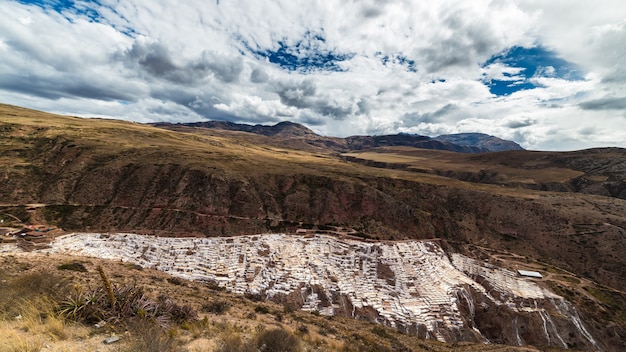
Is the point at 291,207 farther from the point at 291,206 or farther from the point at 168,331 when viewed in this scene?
the point at 168,331

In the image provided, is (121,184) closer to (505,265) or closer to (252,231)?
(252,231)

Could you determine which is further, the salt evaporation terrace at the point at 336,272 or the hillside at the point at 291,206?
the hillside at the point at 291,206

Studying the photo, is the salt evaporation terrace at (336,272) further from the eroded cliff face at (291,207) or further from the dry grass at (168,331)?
the dry grass at (168,331)

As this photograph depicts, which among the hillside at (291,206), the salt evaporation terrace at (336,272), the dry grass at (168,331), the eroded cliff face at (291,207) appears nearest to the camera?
the dry grass at (168,331)

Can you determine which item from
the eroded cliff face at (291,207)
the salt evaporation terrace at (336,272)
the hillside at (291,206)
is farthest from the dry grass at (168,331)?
Answer: the eroded cliff face at (291,207)

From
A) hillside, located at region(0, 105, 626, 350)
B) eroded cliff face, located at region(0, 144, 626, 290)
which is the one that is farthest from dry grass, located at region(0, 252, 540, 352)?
eroded cliff face, located at region(0, 144, 626, 290)

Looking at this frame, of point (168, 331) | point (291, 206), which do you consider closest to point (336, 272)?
point (291, 206)

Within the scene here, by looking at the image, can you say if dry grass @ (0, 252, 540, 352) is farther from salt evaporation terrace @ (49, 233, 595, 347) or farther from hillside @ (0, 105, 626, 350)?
hillside @ (0, 105, 626, 350)
